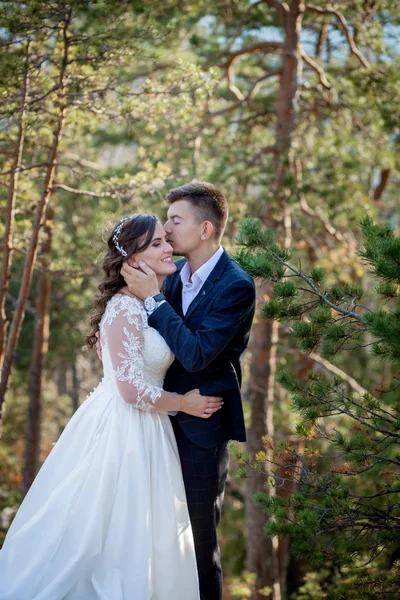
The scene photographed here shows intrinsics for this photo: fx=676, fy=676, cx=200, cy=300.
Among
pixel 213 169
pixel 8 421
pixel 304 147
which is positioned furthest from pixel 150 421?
pixel 8 421

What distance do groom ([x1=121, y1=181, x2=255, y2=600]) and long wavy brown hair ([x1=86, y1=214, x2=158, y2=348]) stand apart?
0.39 feet

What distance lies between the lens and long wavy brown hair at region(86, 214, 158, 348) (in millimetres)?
3705

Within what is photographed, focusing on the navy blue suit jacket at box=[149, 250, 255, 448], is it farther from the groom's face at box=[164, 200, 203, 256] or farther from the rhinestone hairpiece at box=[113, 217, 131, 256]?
the rhinestone hairpiece at box=[113, 217, 131, 256]

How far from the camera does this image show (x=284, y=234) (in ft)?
25.3

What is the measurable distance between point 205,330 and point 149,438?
68 centimetres

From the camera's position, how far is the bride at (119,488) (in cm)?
337

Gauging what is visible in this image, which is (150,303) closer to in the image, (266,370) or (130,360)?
(130,360)

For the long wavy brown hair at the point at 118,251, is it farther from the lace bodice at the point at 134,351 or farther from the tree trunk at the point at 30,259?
→ the tree trunk at the point at 30,259

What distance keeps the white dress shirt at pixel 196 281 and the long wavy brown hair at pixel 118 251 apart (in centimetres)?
33

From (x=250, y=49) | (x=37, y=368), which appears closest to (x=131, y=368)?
(x=250, y=49)

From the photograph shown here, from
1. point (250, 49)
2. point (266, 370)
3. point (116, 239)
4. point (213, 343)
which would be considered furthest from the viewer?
point (266, 370)

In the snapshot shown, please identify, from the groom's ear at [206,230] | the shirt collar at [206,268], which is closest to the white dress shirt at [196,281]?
the shirt collar at [206,268]

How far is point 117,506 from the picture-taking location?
346 centimetres

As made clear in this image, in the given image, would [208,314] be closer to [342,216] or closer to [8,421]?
[342,216]
